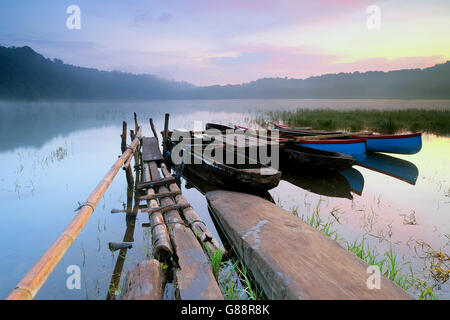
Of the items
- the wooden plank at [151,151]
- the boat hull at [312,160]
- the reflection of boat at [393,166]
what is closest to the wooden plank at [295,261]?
the boat hull at [312,160]

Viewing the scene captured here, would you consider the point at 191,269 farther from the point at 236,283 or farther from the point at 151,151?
the point at 151,151

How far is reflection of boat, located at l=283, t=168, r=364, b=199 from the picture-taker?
7872 millimetres

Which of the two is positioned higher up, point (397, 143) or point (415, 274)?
point (397, 143)

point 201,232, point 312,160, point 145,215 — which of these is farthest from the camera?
point 312,160

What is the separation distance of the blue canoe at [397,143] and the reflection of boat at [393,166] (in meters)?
0.50

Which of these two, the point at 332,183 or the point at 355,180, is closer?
the point at 332,183

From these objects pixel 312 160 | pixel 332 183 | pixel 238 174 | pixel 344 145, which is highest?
pixel 344 145

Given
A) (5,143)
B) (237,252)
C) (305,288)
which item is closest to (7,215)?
(237,252)

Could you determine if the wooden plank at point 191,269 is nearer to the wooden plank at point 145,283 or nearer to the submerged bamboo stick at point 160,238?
the submerged bamboo stick at point 160,238

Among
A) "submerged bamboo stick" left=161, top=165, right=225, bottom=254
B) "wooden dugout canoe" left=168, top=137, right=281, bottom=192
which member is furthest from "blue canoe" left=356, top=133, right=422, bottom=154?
"submerged bamboo stick" left=161, top=165, right=225, bottom=254

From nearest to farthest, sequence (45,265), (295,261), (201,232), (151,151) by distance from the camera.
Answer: (45,265), (295,261), (201,232), (151,151)

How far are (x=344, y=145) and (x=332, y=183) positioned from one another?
211cm

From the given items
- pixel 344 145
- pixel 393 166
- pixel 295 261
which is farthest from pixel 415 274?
pixel 393 166

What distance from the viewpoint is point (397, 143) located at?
1148cm
